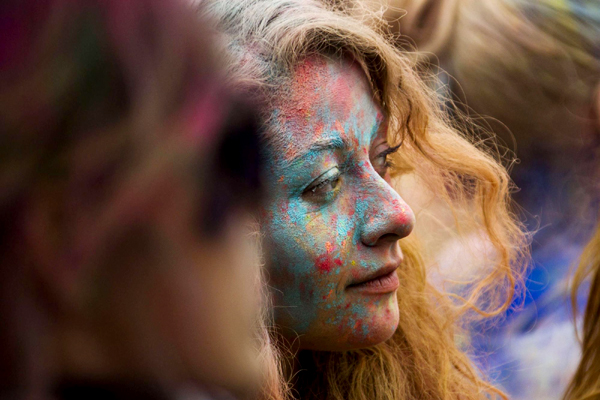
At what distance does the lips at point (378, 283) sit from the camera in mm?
1101

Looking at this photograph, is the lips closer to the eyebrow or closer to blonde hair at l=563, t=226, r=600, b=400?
the eyebrow

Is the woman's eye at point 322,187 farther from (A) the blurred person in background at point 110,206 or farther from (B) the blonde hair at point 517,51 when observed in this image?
(B) the blonde hair at point 517,51

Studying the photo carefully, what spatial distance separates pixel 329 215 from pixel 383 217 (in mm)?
87

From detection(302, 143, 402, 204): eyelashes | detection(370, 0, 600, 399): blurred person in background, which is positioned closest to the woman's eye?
detection(302, 143, 402, 204): eyelashes

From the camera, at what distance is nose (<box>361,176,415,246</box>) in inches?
42.3

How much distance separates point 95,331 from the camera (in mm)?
495

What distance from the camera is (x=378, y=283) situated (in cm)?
112

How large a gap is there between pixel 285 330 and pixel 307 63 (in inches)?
17.1

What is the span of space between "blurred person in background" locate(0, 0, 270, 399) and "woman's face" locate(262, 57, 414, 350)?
50 centimetres

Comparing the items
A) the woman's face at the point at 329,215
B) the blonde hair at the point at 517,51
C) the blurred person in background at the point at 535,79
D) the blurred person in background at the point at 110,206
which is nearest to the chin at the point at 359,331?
the woman's face at the point at 329,215

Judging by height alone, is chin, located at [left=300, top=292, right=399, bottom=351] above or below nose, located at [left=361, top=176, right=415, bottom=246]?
below

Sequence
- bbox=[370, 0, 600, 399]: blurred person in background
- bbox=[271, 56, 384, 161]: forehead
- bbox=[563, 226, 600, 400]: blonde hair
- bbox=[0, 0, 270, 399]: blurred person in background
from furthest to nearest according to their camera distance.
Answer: bbox=[370, 0, 600, 399]: blurred person in background → bbox=[563, 226, 600, 400]: blonde hair → bbox=[271, 56, 384, 161]: forehead → bbox=[0, 0, 270, 399]: blurred person in background

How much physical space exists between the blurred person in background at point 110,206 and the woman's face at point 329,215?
50 centimetres

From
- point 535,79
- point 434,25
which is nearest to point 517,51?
point 535,79
